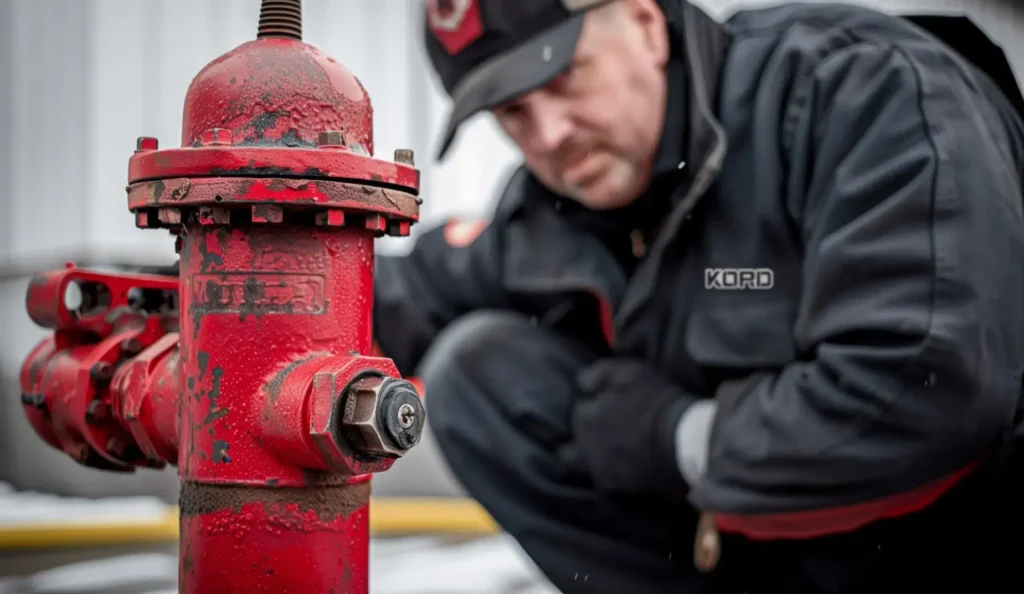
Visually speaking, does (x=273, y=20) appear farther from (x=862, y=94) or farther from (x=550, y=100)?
(x=862, y=94)

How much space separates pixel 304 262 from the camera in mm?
597

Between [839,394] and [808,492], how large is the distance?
0.12 meters

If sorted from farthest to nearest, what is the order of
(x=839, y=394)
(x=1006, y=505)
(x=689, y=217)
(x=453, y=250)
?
(x=453, y=250) < (x=689, y=217) < (x=1006, y=505) < (x=839, y=394)

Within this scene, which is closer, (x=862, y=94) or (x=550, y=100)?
(x=862, y=94)

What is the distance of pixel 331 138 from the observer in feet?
1.91

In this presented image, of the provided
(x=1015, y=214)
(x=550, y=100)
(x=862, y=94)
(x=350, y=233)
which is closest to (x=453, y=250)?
(x=550, y=100)

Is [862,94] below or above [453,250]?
above

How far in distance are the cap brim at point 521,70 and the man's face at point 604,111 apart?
0.02m

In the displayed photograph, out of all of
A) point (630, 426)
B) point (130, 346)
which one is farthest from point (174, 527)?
point (130, 346)

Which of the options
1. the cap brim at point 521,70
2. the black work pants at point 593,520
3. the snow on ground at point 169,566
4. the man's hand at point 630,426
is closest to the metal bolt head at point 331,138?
the cap brim at point 521,70

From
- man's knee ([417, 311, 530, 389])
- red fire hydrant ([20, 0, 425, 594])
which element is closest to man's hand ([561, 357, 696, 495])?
man's knee ([417, 311, 530, 389])

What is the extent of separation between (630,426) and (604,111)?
1.36 feet

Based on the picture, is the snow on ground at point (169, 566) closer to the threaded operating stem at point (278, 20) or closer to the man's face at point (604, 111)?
the man's face at point (604, 111)

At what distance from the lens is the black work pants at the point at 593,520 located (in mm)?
1162
